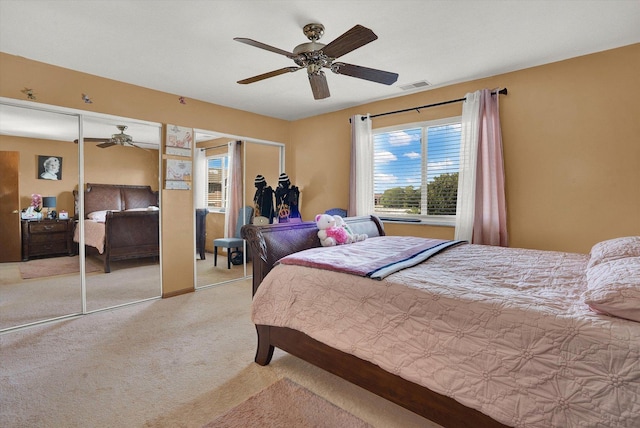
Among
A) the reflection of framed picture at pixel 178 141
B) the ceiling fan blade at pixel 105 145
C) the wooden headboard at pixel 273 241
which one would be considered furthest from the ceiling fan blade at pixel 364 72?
the ceiling fan blade at pixel 105 145

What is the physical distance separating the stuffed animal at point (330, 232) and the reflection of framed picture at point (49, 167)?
264 cm

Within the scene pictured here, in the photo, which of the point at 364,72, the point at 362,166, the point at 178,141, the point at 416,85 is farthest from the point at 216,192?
the point at 416,85

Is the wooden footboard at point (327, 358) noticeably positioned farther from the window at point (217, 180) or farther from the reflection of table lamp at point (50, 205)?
the reflection of table lamp at point (50, 205)

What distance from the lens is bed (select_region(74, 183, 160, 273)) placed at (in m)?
3.32

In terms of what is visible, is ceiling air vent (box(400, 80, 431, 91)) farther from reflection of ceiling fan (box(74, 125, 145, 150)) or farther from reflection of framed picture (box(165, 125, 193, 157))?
reflection of ceiling fan (box(74, 125, 145, 150))

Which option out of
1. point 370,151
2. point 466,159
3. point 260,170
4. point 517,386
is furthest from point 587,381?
point 260,170

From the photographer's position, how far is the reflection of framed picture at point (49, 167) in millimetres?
3035

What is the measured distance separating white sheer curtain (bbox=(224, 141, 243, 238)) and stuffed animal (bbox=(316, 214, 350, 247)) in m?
2.16

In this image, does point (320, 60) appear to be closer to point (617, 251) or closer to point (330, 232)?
point (330, 232)

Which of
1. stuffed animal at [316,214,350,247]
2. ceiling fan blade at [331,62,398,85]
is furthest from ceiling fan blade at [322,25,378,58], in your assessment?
stuffed animal at [316,214,350,247]

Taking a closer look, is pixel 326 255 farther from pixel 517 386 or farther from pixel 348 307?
pixel 517 386

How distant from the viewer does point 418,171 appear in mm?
3977

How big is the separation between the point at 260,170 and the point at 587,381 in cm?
449

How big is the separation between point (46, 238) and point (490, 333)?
388cm
